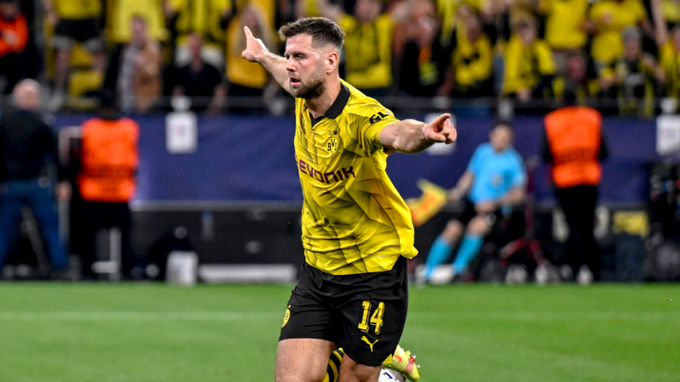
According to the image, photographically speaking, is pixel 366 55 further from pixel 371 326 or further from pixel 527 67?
pixel 371 326

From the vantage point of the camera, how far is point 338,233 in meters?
5.54

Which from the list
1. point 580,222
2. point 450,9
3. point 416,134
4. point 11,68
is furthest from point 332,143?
point 450,9

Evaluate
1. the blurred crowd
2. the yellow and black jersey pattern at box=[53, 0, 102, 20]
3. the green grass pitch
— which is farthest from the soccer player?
the yellow and black jersey pattern at box=[53, 0, 102, 20]

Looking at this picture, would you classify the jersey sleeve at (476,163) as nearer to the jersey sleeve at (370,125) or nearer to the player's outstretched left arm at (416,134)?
the jersey sleeve at (370,125)

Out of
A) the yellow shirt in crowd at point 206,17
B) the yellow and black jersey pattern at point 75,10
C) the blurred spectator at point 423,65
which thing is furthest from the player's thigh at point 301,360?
the yellow and black jersey pattern at point 75,10

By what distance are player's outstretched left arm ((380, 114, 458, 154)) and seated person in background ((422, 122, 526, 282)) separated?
9784 mm

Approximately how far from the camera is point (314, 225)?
5652 mm

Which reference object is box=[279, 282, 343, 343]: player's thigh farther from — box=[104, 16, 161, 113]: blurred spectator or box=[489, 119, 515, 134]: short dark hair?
box=[104, 16, 161, 113]: blurred spectator

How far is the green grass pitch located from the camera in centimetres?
801

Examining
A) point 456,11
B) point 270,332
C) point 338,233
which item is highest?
point 456,11

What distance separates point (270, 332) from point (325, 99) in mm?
5139

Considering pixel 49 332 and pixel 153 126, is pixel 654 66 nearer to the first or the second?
pixel 153 126

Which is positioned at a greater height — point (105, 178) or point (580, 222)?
point (105, 178)

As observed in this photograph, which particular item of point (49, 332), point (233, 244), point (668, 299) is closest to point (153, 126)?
point (233, 244)
